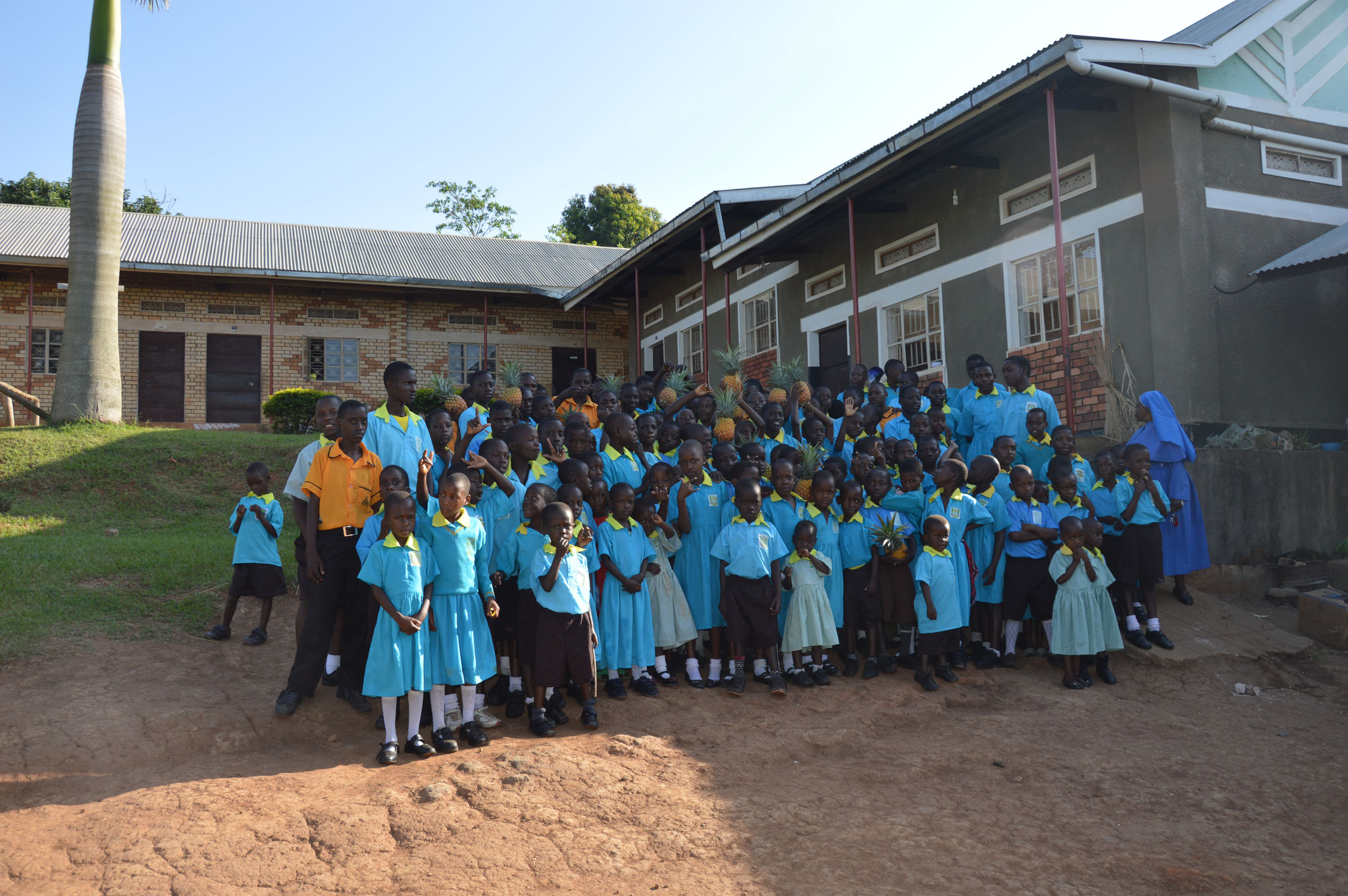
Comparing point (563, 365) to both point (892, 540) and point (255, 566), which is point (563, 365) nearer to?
point (255, 566)

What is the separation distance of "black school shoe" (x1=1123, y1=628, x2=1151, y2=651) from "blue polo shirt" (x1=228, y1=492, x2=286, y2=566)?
18.9 feet

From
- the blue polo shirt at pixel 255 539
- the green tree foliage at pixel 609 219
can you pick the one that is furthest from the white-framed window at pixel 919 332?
the green tree foliage at pixel 609 219

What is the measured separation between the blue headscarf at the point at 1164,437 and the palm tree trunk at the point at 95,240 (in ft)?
38.5

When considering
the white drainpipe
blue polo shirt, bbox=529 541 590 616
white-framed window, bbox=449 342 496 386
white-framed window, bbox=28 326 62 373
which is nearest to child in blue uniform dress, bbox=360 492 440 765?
blue polo shirt, bbox=529 541 590 616

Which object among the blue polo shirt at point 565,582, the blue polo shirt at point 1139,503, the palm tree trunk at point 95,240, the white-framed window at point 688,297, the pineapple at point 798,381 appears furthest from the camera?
the white-framed window at point 688,297

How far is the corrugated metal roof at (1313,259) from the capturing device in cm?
815

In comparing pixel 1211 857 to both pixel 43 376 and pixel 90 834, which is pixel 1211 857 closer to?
pixel 90 834

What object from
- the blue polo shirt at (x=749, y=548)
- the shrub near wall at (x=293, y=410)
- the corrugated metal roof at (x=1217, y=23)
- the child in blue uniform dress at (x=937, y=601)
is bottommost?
the child in blue uniform dress at (x=937, y=601)

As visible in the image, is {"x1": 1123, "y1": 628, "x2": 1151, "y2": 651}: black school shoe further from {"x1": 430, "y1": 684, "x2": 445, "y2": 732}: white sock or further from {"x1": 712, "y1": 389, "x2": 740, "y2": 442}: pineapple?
{"x1": 430, "y1": 684, "x2": 445, "y2": 732}: white sock

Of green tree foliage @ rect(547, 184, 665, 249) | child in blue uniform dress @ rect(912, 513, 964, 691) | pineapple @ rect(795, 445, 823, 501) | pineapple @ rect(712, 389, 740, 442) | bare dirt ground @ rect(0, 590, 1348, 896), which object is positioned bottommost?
bare dirt ground @ rect(0, 590, 1348, 896)

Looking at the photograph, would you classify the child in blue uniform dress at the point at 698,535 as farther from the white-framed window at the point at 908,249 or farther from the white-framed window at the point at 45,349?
the white-framed window at the point at 45,349

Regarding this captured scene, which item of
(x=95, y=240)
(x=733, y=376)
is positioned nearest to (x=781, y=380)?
(x=733, y=376)

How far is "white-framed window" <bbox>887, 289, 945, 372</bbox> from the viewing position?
37.7ft

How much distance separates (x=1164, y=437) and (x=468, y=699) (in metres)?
5.41
